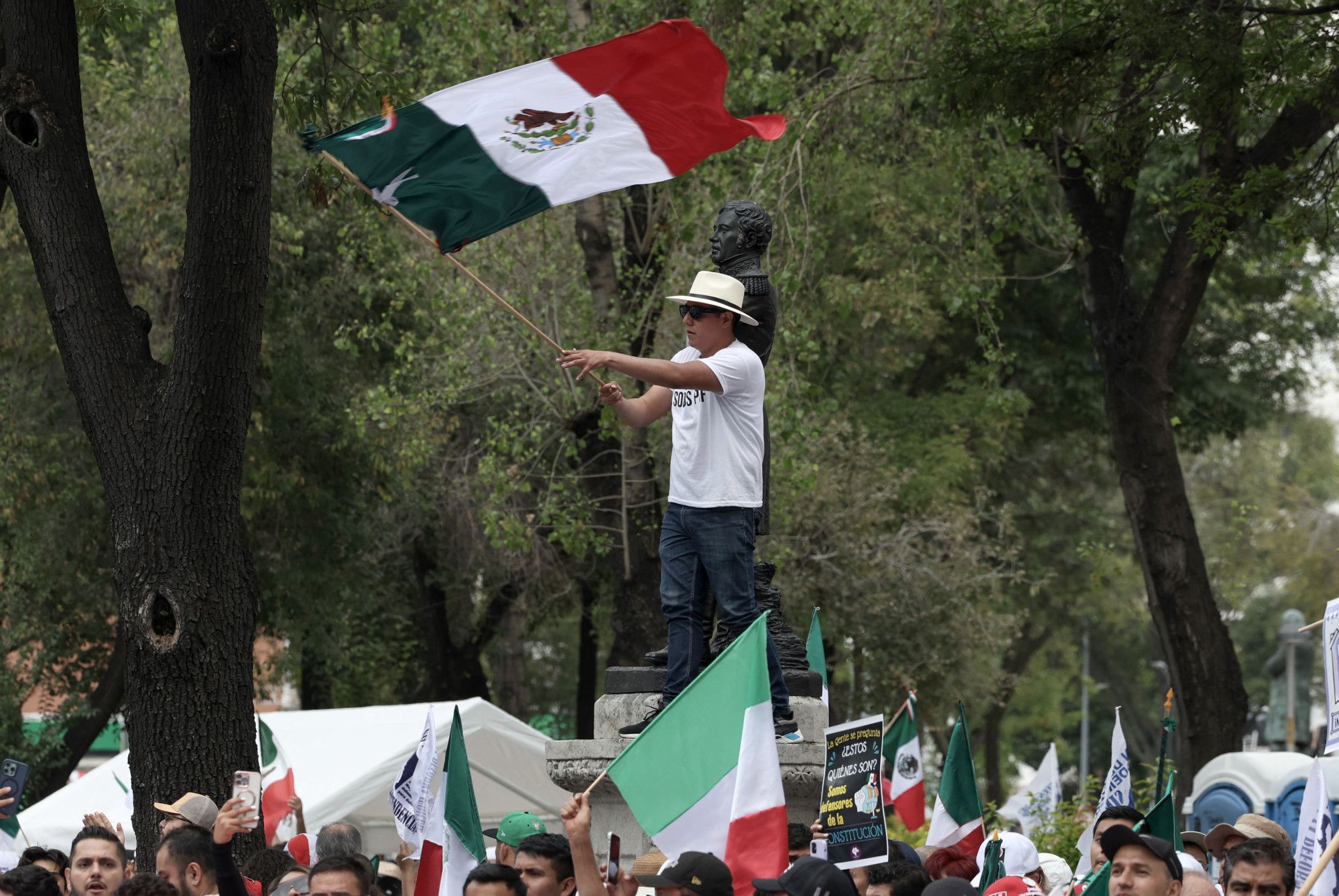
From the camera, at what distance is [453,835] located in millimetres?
7148

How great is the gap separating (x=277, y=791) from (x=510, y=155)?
5826 mm

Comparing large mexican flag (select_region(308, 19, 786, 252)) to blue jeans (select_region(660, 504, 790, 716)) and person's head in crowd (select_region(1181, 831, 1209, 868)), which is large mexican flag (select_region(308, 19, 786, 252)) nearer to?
blue jeans (select_region(660, 504, 790, 716))

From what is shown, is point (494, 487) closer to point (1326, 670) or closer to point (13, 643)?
point (13, 643)

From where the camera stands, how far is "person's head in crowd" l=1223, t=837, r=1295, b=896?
6.20m

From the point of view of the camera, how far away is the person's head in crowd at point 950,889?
6000 millimetres

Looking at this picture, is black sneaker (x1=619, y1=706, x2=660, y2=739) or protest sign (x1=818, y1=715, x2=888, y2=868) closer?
protest sign (x1=818, y1=715, x2=888, y2=868)

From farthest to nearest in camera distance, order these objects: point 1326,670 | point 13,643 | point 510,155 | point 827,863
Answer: point 13,643 → point 510,155 → point 1326,670 → point 827,863

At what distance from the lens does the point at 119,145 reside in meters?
18.2

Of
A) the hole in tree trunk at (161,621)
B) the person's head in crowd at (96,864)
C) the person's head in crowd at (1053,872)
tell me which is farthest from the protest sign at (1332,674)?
the hole in tree trunk at (161,621)

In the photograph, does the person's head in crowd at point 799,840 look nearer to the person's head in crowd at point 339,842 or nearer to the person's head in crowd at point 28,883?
the person's head in crowd at point 339,842

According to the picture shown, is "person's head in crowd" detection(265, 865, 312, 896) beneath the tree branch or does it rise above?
beneath

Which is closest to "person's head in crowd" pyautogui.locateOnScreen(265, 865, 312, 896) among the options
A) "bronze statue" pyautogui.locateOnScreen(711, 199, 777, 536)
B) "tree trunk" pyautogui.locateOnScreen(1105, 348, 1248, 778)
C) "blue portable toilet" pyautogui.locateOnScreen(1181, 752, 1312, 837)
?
"bronze statue" pyautogui.locateOnScreen(711, 199, 777, 536)

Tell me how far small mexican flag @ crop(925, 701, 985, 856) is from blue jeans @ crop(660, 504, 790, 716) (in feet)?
7.72

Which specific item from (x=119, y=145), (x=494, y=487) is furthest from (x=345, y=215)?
(x=494, y=487)
